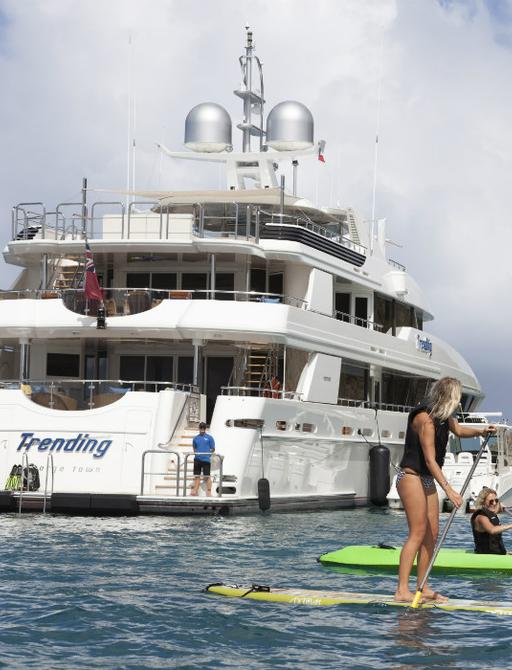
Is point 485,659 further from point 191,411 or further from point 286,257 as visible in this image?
point 286,257

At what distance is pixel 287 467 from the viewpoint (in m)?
25.2

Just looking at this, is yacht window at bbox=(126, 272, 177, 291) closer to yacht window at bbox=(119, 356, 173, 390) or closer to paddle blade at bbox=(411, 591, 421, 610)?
yacht window at bbox=(119, 356, 173, 390)

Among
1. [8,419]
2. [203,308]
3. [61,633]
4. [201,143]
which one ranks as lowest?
[61,633]

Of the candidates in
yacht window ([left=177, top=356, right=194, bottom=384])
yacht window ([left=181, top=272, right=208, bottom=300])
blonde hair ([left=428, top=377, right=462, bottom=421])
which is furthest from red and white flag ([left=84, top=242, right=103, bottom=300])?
blonde hair ([left=428, top=377, right=462, bottom=421])

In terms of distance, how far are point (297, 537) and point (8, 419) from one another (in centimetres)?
701

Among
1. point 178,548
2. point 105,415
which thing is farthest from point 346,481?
point 178,548

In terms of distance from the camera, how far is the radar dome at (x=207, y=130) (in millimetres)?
33312

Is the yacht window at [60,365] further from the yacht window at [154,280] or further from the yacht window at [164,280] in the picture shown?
the yacht window at [164,280]

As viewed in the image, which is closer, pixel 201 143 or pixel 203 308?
pixel 203 308

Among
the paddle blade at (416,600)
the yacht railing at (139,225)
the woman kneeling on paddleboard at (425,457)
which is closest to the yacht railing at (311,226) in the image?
the yacht railing at (139,225)

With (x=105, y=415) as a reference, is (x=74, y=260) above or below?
above

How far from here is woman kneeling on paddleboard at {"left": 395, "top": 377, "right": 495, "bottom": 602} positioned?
10773 millimetres

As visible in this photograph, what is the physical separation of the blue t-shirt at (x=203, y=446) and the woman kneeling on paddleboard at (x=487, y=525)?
846 cm

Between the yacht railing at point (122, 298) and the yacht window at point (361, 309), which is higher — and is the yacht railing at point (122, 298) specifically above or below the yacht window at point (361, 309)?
below
